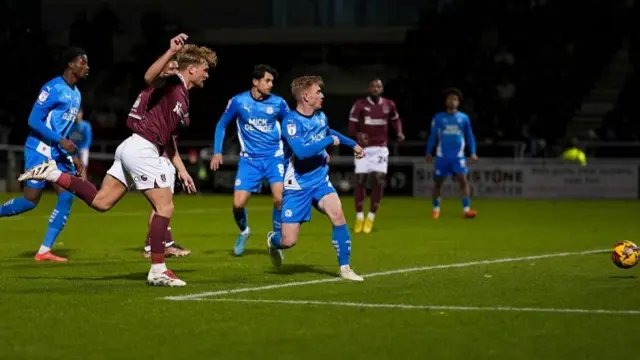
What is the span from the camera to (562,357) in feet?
24.0

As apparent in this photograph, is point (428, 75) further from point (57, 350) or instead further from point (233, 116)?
point (57, 350)

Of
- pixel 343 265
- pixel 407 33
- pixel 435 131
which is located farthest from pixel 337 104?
pixel 343 265

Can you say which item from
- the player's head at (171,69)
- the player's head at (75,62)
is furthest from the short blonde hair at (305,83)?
the player's head at (75,62)

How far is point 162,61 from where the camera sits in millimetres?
10531

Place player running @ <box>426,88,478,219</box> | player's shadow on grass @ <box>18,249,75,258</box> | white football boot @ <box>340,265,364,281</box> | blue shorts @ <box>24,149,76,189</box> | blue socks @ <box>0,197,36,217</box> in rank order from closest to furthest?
1. white football boot @ <box>340,265,364,281</box>
2. blue shorts @ <box>24,149,76,189</box>
3. blue socks @ <box>0,197,36,217</box>
4. player's shadow on grass @ <box>18,249,75,258</box>
5. player running @ <box>426,88,478,219</box>

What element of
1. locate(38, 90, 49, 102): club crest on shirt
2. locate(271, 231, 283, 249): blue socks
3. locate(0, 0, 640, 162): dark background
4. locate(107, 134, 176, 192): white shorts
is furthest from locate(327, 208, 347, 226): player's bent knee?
locate(0, 0, 640, 162): dark background

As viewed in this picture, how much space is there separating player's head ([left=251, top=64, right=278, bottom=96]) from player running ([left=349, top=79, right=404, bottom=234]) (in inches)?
217

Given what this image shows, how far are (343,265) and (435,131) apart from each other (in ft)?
41.2

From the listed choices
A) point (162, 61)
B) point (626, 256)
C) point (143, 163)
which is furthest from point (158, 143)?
point (626, 256)

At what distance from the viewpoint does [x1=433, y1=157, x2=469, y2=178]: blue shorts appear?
23750 mm

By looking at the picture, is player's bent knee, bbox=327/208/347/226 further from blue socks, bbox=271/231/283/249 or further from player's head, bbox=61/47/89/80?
player's head, bbox=61/47/89/80

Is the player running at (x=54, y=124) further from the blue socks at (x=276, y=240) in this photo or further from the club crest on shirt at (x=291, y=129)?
the club crest on shirt at (x=291, y=129)

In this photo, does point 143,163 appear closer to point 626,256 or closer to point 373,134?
point 626,256

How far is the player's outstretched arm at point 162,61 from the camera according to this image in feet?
34.0
